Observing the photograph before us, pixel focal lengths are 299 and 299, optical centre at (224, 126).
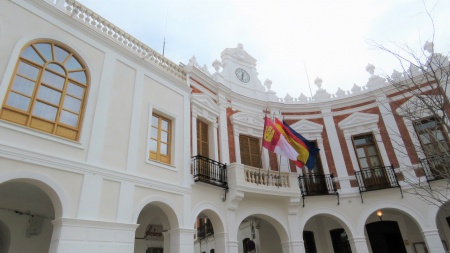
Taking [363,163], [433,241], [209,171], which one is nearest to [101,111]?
[209,171]

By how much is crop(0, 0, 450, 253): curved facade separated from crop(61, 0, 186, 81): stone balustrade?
44 mm

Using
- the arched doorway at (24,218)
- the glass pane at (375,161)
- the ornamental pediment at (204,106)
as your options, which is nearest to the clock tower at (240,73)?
the ornamental pediment at (204,106)

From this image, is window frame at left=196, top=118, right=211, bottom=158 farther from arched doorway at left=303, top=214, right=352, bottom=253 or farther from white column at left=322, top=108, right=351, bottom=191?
arched doorway at left=303, top=214, right=352, bottom=253

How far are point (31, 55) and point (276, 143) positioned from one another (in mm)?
7150

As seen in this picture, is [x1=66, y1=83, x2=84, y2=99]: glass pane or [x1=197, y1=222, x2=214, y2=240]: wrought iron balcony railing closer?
[x1=66, y1=83, x2=84, y2=99]: glass pane

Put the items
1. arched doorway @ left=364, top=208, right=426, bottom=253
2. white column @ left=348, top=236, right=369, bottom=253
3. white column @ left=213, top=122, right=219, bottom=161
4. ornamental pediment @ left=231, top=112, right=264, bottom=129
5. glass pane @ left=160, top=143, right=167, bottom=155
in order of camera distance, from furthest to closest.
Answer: ornamental pediment @ left=231, top=112, right=264, bottom=129 → arched doorway @ left=364, top=208, right=426, bottom=253 → white column @ left=348, top=236, right=369, bottom=253 → white column @ left=213, top=122, right=219, bottom=161 → glass pane @ left=160, top=143, right=167, bottom=155

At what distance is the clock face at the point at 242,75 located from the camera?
13.6 metres

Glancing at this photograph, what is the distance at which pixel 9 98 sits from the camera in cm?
582

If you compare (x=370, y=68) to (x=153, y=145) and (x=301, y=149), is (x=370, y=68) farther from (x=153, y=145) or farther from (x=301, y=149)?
(x=153, y=145)

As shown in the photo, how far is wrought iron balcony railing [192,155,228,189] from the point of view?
8867 millimetres

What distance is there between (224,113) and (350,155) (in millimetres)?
5485

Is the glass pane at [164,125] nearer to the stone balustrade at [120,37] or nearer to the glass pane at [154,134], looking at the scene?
the glass pane at [154,134]

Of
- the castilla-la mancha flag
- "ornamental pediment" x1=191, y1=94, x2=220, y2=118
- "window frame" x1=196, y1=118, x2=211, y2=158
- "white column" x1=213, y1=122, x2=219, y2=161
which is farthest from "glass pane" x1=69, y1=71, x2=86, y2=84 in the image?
the castilla-la mancha flag

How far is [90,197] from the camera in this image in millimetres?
6324
